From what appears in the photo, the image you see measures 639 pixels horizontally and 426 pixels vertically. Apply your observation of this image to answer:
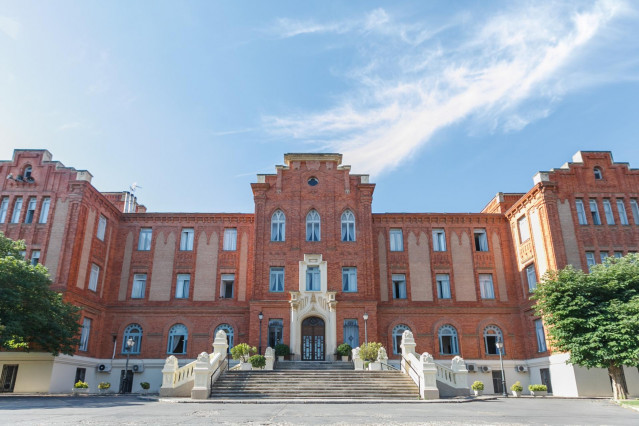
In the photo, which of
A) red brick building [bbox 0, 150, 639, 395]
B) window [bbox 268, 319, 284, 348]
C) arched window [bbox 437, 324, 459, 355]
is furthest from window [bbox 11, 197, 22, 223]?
arched window [bbox 437, 324, 459, 355]

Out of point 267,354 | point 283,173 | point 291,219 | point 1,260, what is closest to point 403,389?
point 267,354

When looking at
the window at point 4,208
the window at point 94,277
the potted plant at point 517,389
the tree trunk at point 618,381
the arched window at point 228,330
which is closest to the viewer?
the tree trunk at point 618,381

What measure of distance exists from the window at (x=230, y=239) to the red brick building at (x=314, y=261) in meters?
0.08

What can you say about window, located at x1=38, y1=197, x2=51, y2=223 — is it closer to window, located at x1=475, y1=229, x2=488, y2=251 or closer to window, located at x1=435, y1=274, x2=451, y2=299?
window, located at x1=435, y1=274, x2=451, y2=299

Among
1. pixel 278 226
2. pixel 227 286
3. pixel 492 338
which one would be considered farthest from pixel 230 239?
pixel 492 338

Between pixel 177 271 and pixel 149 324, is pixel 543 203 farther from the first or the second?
pixel 149 324

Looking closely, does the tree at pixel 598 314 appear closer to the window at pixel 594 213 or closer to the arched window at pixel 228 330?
the window at pixel 594 213

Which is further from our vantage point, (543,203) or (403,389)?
(543,203)

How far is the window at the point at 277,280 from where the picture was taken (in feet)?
105

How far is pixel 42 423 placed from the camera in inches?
460

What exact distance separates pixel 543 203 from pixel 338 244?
13394 millimetres

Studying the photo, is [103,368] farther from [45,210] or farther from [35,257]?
[45,210]

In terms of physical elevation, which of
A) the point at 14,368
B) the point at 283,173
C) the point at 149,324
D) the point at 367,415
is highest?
the point at 283,173

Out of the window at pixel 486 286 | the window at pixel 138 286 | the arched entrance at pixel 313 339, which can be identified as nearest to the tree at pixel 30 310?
the window at pixel 138 286
